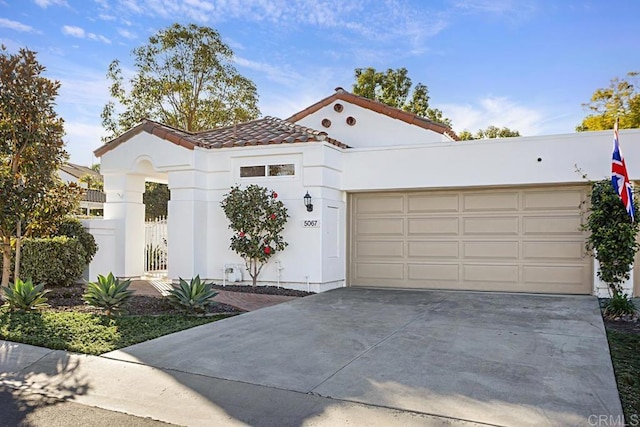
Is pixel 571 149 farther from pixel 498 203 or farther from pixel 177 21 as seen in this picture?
pixel 177 21

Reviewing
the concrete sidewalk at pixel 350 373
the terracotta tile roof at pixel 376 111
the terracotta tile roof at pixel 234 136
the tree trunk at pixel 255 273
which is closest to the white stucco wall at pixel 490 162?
the terracotta tile roof at pixel 234 136

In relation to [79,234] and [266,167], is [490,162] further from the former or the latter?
[79,234]

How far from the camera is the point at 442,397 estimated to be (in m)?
4.74

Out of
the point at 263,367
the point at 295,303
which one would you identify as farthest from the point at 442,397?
the point at 295,303

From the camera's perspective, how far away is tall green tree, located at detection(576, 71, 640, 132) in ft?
83.4

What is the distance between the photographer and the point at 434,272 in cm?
1216

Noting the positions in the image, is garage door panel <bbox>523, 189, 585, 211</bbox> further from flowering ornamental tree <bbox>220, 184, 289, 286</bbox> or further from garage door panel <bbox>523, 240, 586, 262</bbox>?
flowering ornamental tree <bbox>220, 184, 289, 286</bbox>

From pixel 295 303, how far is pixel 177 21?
54.3 ft

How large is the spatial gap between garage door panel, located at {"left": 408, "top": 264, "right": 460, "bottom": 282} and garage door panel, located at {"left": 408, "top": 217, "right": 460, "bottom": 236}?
77 cm

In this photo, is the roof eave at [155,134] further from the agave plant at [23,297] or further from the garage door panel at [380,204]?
the agave plant at [23,297]

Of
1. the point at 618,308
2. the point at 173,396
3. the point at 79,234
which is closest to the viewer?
the point at 173,396

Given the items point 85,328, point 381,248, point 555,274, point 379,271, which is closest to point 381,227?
point 381,248

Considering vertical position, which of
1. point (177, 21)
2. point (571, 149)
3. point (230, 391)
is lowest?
point (230, 391)

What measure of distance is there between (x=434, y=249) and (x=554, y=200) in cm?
283
